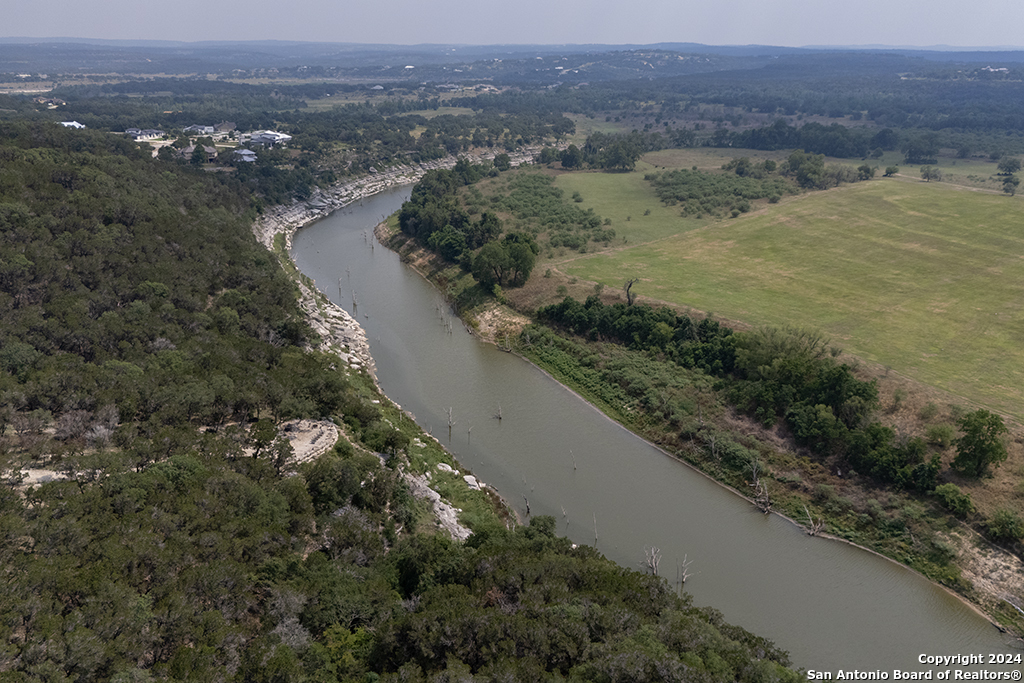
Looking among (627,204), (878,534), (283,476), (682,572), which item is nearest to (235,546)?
(283,476)

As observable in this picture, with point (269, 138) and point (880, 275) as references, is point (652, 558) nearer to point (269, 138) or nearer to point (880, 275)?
point (880, 275)

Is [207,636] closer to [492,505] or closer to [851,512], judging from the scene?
[492,505]

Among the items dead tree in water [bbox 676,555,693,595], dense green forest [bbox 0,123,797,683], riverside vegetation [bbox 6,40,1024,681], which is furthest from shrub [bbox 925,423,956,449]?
dense green forest [bbox 0,123,797,683]

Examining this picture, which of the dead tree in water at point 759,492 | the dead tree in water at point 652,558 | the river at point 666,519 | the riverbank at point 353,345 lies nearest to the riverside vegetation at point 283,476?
the dead tree in water at point 759,492

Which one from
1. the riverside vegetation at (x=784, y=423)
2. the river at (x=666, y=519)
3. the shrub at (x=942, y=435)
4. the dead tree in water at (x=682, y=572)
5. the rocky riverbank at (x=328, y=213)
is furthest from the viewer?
the rocky riverbank at (x=328, y=213)

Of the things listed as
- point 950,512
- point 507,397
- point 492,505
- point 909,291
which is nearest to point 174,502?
point 492,505

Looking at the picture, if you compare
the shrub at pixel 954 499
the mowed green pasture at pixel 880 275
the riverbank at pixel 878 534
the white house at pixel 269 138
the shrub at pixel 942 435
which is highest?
the white house at pixel 269 138

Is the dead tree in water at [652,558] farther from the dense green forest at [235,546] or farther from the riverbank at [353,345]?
the riverbank at [353,345]
